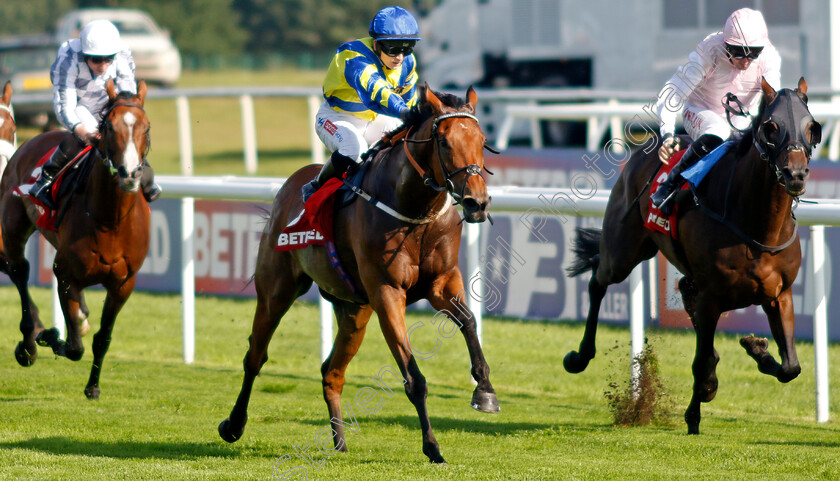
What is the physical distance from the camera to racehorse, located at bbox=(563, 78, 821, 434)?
530cm

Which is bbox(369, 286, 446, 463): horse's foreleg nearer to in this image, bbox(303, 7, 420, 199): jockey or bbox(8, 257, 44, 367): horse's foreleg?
bbox(303, 7, 420, 199): jockey

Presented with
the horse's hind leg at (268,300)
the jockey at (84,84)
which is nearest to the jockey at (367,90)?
the horse's hind leg at (268,300)

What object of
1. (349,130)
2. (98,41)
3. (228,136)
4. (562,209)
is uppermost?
(98,41)

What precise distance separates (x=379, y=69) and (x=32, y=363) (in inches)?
131

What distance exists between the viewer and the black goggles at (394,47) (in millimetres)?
5559

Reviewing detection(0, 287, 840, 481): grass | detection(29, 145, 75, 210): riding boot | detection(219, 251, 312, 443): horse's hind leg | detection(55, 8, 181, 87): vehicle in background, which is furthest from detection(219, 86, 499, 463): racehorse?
detection(55, 8, 181, 87): vehicle in background

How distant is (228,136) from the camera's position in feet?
83.9

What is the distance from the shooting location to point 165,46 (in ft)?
97.8

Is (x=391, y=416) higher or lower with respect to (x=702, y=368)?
lower

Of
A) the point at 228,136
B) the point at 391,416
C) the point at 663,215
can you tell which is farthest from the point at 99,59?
the point at 228,136

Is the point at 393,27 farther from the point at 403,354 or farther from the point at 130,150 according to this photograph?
the point at 130,150

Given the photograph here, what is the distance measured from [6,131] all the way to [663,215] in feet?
15.6

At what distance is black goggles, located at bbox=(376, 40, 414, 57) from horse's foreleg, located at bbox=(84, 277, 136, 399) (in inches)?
92.1

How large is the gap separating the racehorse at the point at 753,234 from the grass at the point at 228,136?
437 inches
